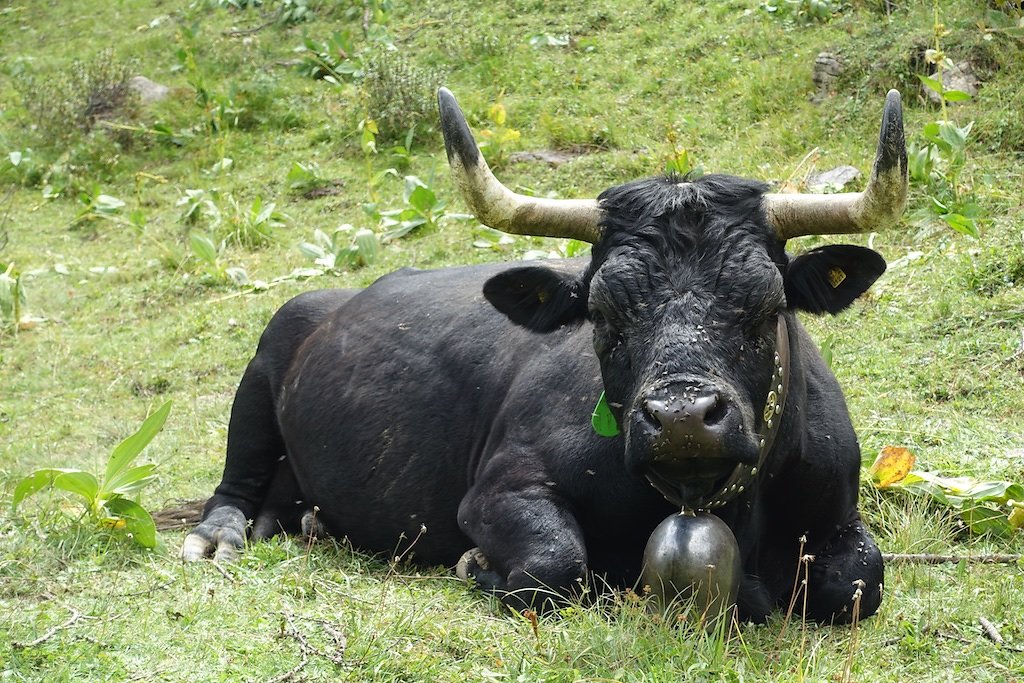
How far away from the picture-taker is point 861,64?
40.4 ft

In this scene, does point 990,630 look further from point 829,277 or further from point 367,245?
point 367,245

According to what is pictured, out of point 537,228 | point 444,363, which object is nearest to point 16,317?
point 444,363

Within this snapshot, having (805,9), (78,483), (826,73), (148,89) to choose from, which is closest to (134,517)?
(78,483)

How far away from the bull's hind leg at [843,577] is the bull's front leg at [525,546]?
1.00 m

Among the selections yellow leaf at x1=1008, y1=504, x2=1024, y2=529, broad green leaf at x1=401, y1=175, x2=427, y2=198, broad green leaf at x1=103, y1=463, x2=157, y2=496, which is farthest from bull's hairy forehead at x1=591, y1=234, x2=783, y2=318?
Answer: broad green leaf at x1=401, y1=175, x2=427, y2=198

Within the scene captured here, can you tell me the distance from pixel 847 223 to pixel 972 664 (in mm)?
1688

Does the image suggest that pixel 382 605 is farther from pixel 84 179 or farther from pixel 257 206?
pixel 84 179

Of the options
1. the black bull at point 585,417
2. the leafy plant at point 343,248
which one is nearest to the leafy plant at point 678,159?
the leafy plant at point 343,248

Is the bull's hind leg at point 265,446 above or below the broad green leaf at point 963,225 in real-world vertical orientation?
below

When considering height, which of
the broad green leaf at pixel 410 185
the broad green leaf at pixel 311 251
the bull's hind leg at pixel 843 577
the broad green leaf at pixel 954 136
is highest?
the broad green leaf at pixel 954 136

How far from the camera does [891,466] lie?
6.54 m

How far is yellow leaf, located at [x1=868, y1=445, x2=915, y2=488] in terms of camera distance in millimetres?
6504

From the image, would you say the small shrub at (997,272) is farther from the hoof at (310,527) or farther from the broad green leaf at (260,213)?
the broad green leaf at (260,213)

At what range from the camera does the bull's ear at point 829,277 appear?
5.19 meters
